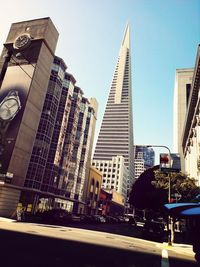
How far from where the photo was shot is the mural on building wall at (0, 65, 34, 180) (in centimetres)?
4276

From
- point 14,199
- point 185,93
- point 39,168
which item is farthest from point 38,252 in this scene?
point 185,93

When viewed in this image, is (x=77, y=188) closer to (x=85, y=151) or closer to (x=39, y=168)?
(x=85, y=151)

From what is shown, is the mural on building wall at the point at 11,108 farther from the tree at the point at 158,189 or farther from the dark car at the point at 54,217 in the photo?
the tree at the point at 158,189

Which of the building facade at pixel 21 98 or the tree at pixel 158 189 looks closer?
the tree at pixel 158 189

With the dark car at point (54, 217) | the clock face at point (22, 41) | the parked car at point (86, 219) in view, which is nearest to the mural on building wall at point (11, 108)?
the clock face at point (22, 41)

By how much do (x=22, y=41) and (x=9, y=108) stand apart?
16.2 meters

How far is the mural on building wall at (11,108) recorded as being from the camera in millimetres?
42763

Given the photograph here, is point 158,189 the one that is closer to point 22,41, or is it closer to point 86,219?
point 86,219

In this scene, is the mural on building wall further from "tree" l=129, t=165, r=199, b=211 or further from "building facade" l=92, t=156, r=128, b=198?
"building facade" l=92, t=156, r=128, b=198

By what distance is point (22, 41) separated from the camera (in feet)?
172

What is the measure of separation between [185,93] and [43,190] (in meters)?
82.1

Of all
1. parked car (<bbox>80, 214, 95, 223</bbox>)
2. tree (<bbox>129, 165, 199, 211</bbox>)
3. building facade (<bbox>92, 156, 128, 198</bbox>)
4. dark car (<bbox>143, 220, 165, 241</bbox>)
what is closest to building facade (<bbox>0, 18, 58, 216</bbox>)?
parked car (<bbox>80, 214, 95, 223</bbox>)

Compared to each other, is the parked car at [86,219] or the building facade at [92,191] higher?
the building facade at [92,191]

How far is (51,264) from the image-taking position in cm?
808
